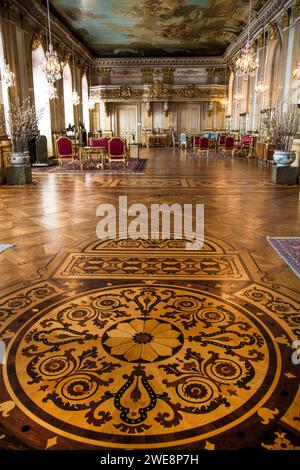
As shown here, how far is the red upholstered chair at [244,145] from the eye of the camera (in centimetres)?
1459

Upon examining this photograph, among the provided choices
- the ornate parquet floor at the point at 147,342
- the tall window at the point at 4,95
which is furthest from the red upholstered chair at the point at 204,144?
the ornate parquet floor at the point at 147,342

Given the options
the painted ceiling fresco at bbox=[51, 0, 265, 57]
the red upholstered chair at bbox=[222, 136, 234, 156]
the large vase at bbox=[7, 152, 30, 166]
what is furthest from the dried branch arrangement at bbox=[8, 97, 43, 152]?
the red upholstered chair at bbox=[222, 136, 234, 156]

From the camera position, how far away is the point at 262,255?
3.52m

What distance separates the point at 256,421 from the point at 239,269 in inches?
69.2

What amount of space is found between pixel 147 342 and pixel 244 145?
45.1 feet

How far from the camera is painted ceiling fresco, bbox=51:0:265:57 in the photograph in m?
12.3

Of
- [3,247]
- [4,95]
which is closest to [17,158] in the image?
[4,95]

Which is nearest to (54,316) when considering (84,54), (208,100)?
(84,54)

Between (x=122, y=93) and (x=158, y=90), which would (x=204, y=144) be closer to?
(x=158, y=90)

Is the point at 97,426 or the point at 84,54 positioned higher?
the point at 84,54

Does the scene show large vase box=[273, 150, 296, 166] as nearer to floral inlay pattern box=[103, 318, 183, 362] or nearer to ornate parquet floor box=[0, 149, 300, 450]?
ornate parquet floor box=[0, 149, 300, 450]

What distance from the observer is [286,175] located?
789 cm

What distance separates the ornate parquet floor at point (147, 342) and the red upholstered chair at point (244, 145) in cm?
1092
